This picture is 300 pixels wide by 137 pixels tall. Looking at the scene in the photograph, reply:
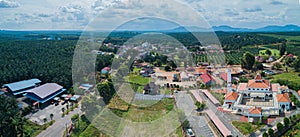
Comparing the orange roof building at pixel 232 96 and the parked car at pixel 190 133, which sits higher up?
the orange roof building at pixel 232 96

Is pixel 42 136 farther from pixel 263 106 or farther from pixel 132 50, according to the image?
pixel 132 50

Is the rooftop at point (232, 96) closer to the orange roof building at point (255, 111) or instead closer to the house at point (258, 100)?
the house at point (258, 100)

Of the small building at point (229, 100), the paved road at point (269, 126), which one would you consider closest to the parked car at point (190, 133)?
the paved road at point (269, 126)

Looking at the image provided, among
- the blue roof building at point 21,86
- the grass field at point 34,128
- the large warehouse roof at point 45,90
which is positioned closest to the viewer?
the grass field at point 34,128

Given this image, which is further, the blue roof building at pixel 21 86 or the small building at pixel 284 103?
the blue roof building at pixel 21 86

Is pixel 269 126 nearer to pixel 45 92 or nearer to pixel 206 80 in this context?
pixel 206 80

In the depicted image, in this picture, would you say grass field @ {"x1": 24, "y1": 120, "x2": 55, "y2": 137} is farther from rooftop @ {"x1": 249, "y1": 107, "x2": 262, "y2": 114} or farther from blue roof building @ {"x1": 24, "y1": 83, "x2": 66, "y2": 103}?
rooftop @ {"x1": 249, "y1": 107, "x2": 262, "y2": 114}
